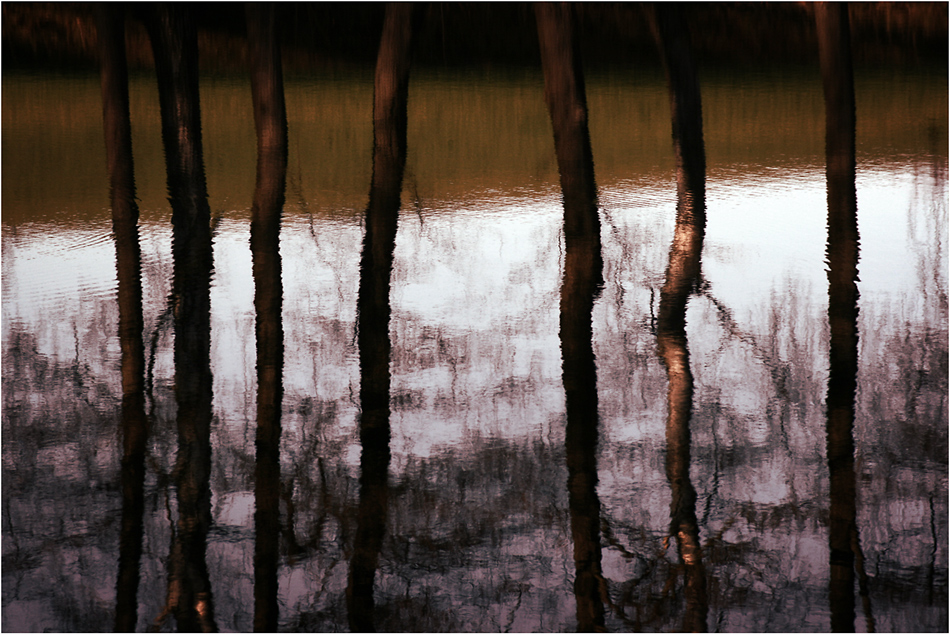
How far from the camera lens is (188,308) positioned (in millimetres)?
10594

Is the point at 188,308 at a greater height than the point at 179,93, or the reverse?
the point at 179,93

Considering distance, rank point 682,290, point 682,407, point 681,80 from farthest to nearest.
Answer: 1. point 681,80
2. point 682,290
3. point 682,407

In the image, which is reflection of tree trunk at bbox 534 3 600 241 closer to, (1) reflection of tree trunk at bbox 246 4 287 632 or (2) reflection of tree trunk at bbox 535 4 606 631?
(2) reflection of tree trunk at bbox 535 4 606 631

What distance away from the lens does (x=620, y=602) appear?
17.5ft

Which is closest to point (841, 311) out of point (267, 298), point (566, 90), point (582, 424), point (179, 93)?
point (582, 424)

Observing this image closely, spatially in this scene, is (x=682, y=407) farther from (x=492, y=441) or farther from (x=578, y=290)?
(x=578, y=290)

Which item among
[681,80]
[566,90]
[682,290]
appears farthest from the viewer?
[681,80]

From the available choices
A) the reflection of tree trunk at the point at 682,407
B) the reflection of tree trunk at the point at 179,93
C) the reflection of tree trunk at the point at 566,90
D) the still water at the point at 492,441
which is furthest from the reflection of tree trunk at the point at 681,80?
the reflection of tree trunk at the point at 179,93

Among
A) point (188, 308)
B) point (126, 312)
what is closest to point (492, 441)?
point (188, 308)

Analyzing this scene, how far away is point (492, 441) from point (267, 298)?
4.28 meters

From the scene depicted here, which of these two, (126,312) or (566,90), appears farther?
(566,90)

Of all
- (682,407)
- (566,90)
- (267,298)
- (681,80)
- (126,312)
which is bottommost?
(682,407)

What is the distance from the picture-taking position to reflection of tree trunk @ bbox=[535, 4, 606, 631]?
571 cm

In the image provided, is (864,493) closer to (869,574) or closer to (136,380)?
(869,574)
